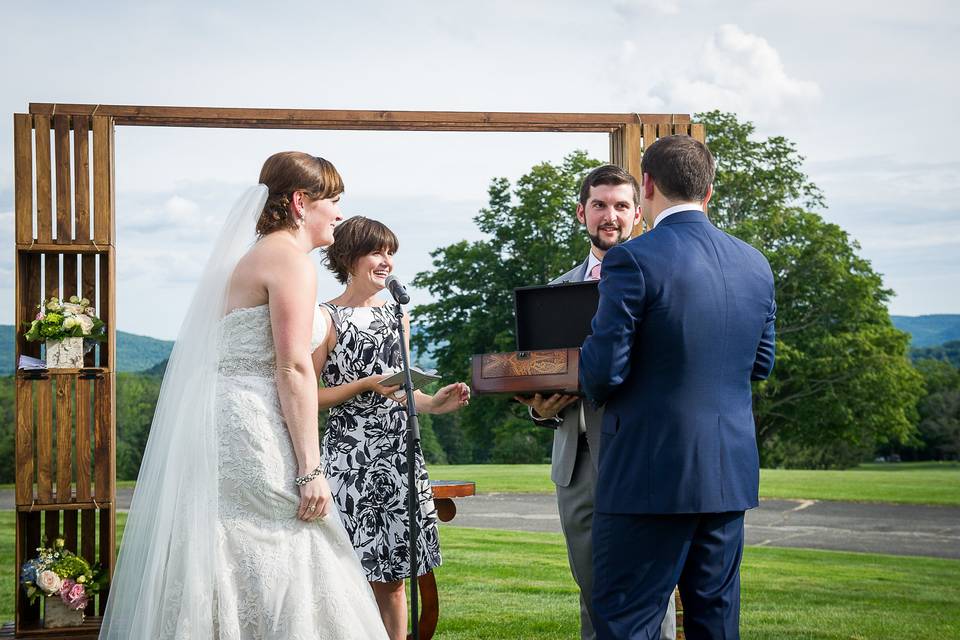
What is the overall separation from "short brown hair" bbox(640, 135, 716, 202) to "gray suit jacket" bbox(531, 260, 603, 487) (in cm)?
92

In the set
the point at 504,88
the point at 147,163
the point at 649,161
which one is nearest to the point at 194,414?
the point at 649,161

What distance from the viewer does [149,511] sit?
3.07m

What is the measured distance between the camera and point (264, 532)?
2932 millimetres

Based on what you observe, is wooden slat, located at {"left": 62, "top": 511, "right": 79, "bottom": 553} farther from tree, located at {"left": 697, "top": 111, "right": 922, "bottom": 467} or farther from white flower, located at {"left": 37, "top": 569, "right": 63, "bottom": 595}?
tree, located at {"left": 697, "top": 111, "right": 922, "bottom": 467}

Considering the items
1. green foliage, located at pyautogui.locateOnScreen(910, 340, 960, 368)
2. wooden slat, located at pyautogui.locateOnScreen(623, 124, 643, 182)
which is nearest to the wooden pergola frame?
wooden slat, located at pyautogui.locateOnScreen(623, 124, 643, 182)

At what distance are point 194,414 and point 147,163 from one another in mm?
3653

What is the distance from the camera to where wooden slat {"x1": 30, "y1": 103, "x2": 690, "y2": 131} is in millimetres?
5293

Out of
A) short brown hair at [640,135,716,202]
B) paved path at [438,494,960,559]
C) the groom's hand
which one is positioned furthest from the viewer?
paved path at [438,494,960,559]

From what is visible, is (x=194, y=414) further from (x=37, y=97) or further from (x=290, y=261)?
(x=37, y=97)

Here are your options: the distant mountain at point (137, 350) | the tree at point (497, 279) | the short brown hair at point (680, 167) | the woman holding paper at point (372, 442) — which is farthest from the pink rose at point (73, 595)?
the tree at point (497, 279)

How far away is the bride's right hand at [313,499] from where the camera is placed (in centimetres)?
294

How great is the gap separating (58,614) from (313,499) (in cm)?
299

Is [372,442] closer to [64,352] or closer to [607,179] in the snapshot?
[607,179]

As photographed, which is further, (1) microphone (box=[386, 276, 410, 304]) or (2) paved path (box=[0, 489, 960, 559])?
(2) paved path (box=[0, 489, 960, 559])
